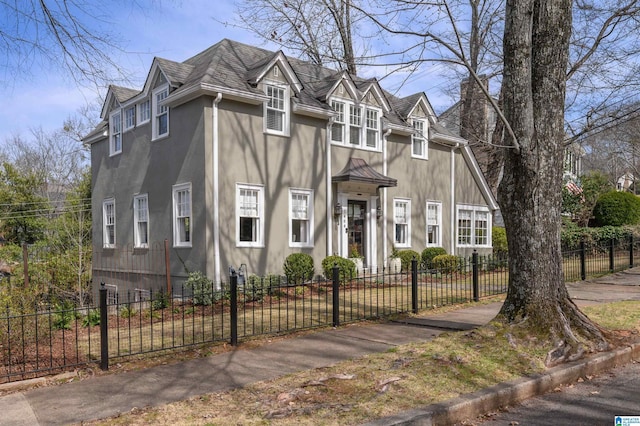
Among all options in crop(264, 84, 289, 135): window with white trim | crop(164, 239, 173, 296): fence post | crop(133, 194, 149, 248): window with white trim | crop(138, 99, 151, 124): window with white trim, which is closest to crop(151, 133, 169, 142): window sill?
crop(138, 99, 151, 124): window with white trim

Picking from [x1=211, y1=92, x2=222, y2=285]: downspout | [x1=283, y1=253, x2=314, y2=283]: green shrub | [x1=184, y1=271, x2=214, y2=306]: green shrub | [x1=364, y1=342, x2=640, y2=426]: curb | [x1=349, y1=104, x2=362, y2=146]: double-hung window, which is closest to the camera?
[x1=364, y1=342, x2=640, y2=426]: curb

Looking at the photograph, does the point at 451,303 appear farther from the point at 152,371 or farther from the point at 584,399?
the point at 152,371

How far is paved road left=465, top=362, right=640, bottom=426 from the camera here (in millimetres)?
5379

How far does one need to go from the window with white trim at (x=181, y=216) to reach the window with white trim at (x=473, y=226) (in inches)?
471

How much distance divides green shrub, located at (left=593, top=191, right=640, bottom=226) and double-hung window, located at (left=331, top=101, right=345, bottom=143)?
1803 cm

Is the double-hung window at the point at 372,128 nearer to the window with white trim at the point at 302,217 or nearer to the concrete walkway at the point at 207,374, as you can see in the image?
the window with white trim at the point at 302,217

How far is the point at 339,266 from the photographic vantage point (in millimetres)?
16703

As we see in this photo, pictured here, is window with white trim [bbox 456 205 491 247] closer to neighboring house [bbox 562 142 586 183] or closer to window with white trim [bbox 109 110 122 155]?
neighboring house [bbox 562 142 586 183]

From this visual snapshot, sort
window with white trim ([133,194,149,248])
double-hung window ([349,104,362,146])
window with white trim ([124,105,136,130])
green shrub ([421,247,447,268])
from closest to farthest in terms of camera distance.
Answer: window with white trim ([133,194,149,248]), window with white trim ([124,105,136,130]), double-hung window ([349,104,362,146]), green shrub ([421,247,447,268])

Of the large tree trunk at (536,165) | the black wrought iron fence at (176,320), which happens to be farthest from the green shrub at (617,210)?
the large tree trunk at (536,165)

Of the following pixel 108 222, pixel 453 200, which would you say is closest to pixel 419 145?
pixel 453 200

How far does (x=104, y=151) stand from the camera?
68.9ft

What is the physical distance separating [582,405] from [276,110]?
12.9 metres

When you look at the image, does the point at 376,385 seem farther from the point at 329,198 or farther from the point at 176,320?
the point at 329,198
